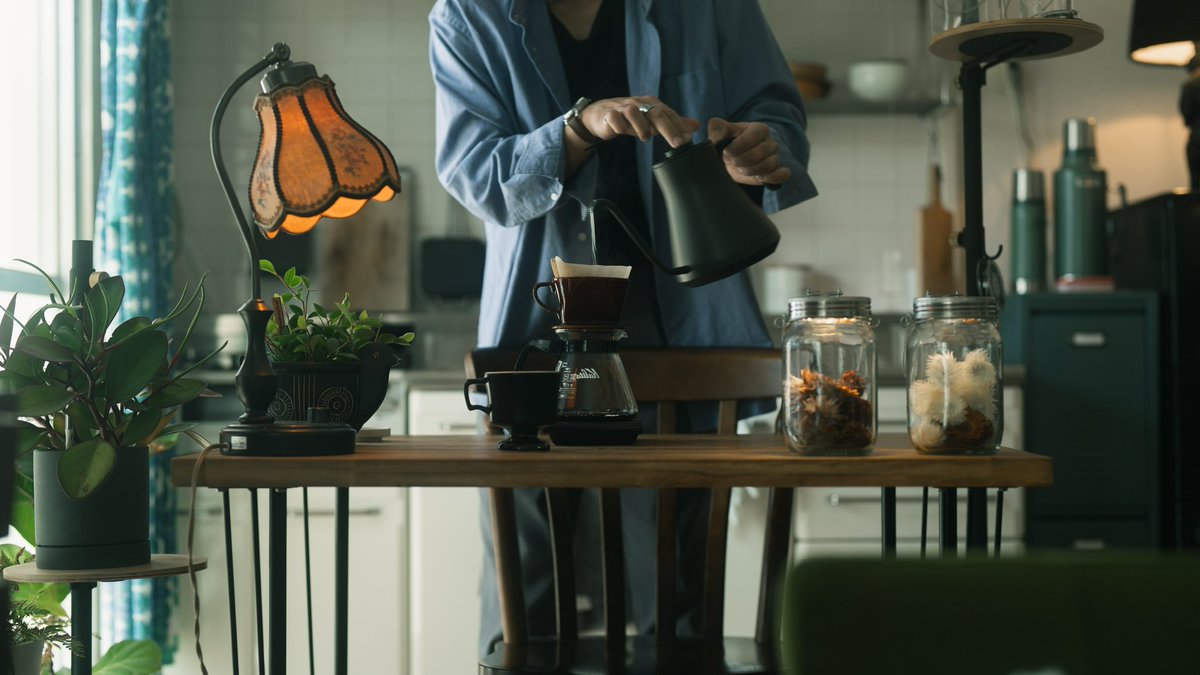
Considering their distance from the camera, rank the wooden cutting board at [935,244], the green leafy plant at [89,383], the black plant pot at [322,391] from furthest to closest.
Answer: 1. the wooden cutting board at [935,244]
2. the green leafy plant at [89,383]
3. the black plant pot at [322,391]

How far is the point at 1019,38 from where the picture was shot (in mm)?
1626

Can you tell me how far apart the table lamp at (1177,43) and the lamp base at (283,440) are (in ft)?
9.58

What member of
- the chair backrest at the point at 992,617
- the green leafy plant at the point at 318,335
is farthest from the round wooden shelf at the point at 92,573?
the chair backrest at the point at 992,617

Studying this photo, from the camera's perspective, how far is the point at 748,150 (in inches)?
53.9

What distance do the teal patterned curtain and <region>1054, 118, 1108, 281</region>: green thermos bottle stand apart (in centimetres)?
257

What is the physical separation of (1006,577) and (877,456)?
54 centimetres

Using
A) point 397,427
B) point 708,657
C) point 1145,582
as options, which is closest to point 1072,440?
point 397,427

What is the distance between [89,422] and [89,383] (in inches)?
3.3

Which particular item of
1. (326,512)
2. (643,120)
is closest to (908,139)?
(326,512)

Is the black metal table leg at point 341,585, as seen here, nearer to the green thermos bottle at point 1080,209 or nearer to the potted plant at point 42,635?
the potted plant at point 42,635

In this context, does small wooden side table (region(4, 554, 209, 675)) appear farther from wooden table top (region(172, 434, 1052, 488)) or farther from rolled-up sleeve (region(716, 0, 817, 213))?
rolled-up sleeve (region(716, 0, 817, 213))

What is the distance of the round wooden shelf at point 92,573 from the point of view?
1.39 meters

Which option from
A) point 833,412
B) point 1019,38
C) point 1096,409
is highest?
point 1019,38

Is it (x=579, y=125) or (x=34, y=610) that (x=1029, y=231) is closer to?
(x=579, y=125)
